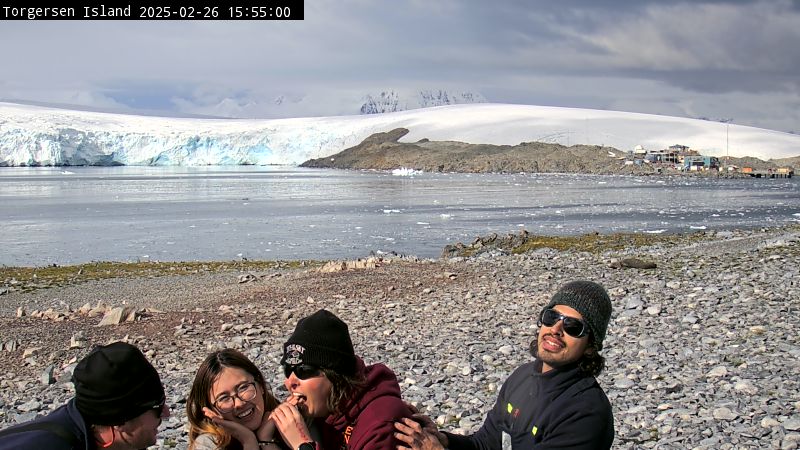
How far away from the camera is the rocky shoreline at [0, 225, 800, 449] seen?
6.18 metres

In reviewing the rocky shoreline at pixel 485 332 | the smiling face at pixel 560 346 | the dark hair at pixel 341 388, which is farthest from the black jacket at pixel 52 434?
the rocky shoreline at pixel 485 332

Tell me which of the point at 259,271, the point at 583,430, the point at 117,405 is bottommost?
the point at 259,271

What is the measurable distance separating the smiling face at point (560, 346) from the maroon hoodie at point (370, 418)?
0.56 meters

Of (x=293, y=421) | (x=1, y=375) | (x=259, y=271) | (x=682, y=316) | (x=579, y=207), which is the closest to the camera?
(x=293, y=421)

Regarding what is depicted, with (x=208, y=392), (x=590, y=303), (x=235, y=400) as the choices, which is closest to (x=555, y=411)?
(x=590, y=303)

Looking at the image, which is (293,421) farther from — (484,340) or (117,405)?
(484,340)

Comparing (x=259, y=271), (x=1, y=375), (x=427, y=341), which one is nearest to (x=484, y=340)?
(x=427, y=341)

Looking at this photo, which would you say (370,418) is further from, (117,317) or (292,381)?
(117,317)

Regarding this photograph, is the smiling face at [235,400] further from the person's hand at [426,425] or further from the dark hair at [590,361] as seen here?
the dark hair at [590,361]

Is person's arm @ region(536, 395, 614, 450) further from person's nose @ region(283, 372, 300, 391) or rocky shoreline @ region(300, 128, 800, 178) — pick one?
rocky shoreline @ region(300, 128, 800, 178)

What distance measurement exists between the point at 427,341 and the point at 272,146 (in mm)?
89320

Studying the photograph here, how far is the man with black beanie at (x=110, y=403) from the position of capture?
7.34 feet

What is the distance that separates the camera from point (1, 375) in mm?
8852

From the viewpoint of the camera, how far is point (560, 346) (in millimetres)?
2824
